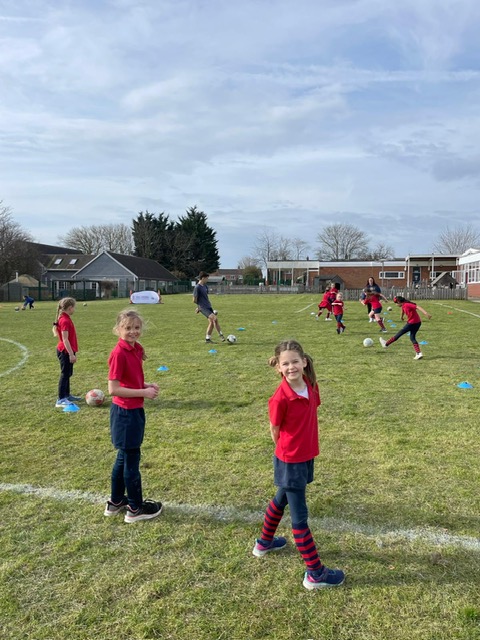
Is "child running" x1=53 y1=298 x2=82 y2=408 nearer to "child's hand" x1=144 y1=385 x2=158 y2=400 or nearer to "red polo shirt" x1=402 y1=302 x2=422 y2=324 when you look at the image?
"child's hand" x1=144 y1=385 x2=158 y2=400

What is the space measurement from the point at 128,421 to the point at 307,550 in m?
1.59

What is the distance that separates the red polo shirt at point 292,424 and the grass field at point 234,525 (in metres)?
0.74

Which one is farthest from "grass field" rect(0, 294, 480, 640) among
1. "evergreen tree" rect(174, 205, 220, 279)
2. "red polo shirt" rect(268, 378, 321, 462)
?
"evergreen tree" rect(174, 205, 220, 279)

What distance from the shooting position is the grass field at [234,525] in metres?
2.62

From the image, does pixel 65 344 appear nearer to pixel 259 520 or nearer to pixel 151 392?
pixel 151 392

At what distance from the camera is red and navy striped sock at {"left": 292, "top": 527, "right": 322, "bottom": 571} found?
2893 mm

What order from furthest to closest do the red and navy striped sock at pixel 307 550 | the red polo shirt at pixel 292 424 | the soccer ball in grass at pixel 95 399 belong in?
the soccer ball in grass at pixel 95 399 < the red polo shirt at pixel 292 424 < the red and navy striped sock at pixel 307 550

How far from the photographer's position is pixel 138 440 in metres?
3.66

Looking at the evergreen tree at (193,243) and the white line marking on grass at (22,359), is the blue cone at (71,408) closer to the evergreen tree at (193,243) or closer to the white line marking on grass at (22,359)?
the white line marking on grass at (22,359)

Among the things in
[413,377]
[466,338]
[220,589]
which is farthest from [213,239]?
[220,589]

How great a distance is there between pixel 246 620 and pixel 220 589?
30 cm

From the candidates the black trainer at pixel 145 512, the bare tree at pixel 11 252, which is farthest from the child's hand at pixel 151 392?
the bare tree at pixel 11 252

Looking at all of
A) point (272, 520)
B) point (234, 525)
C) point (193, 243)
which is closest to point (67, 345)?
point (234, 525)

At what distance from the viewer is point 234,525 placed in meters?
3.57
